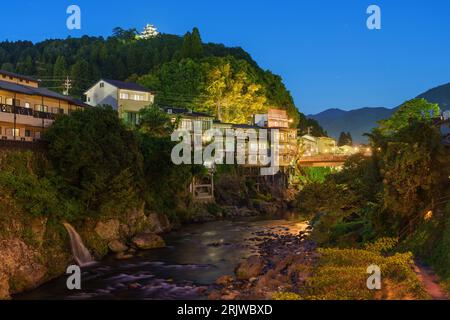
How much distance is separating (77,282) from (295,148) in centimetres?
7050

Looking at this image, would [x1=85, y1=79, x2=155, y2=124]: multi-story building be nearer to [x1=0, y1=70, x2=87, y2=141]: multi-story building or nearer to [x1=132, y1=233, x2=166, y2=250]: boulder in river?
[x1=0, y1=70, x2=87, y2=141]: multi-story building

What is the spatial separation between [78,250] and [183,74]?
69313mm

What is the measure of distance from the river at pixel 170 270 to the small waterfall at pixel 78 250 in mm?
1038

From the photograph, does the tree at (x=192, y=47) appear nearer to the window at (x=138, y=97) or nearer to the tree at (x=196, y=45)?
the tree at (x=196, y=45)

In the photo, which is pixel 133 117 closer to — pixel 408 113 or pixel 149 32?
pixel 408 113

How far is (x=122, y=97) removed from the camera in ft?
224

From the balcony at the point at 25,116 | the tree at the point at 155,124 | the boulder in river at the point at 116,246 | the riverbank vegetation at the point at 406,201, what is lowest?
the boulder in river at the point at 116,246

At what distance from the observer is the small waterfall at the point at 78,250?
3312cm

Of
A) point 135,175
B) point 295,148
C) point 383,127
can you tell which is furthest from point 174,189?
point 295,148

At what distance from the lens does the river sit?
26703 mm

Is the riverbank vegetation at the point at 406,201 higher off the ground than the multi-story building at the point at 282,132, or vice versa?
the multi-story building at the point at 282,132

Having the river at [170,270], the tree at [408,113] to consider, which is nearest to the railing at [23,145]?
the river at [170,270]

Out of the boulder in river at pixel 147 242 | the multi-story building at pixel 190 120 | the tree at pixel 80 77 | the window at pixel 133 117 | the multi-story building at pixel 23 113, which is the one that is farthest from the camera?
the tree at pixel 80 77
